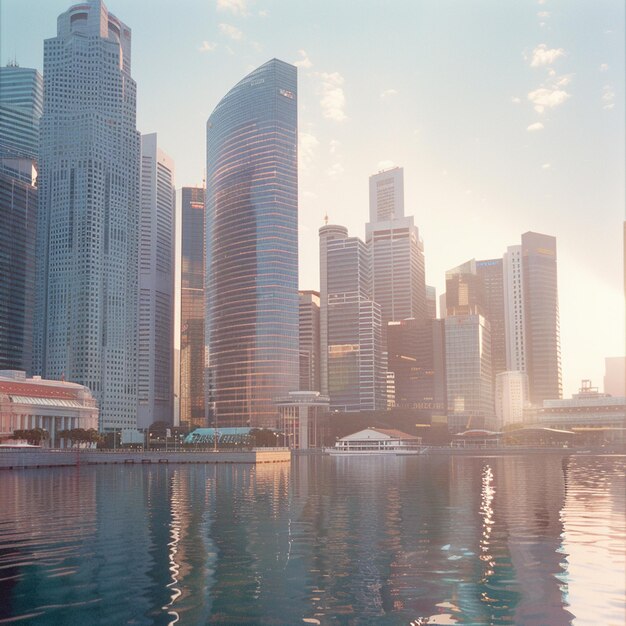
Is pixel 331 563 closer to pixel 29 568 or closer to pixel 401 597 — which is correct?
pixel 401 597

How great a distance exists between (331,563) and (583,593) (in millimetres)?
15694

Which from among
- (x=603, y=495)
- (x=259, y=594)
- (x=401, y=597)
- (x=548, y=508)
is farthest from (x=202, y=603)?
(x=603, y=495)

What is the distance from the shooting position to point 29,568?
4481cm

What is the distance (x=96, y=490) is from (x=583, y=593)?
8707 centimetres

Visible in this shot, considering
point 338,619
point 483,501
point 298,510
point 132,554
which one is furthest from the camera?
point 483,501

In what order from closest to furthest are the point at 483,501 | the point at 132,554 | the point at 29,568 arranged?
the point at 29,568 < the point at 132,554 < the point at 483,501

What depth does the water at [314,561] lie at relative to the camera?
34344 mm

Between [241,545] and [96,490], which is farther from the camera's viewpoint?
[96,490]

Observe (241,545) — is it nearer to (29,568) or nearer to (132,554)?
(132,554)

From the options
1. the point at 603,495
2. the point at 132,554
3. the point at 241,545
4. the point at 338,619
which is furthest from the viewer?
the point at 603,495

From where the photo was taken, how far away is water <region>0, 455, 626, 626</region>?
34.3 m

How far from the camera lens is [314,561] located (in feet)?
153

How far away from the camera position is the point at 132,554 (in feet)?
162

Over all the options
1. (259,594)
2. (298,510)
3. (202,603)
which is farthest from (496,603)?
(298,510)
